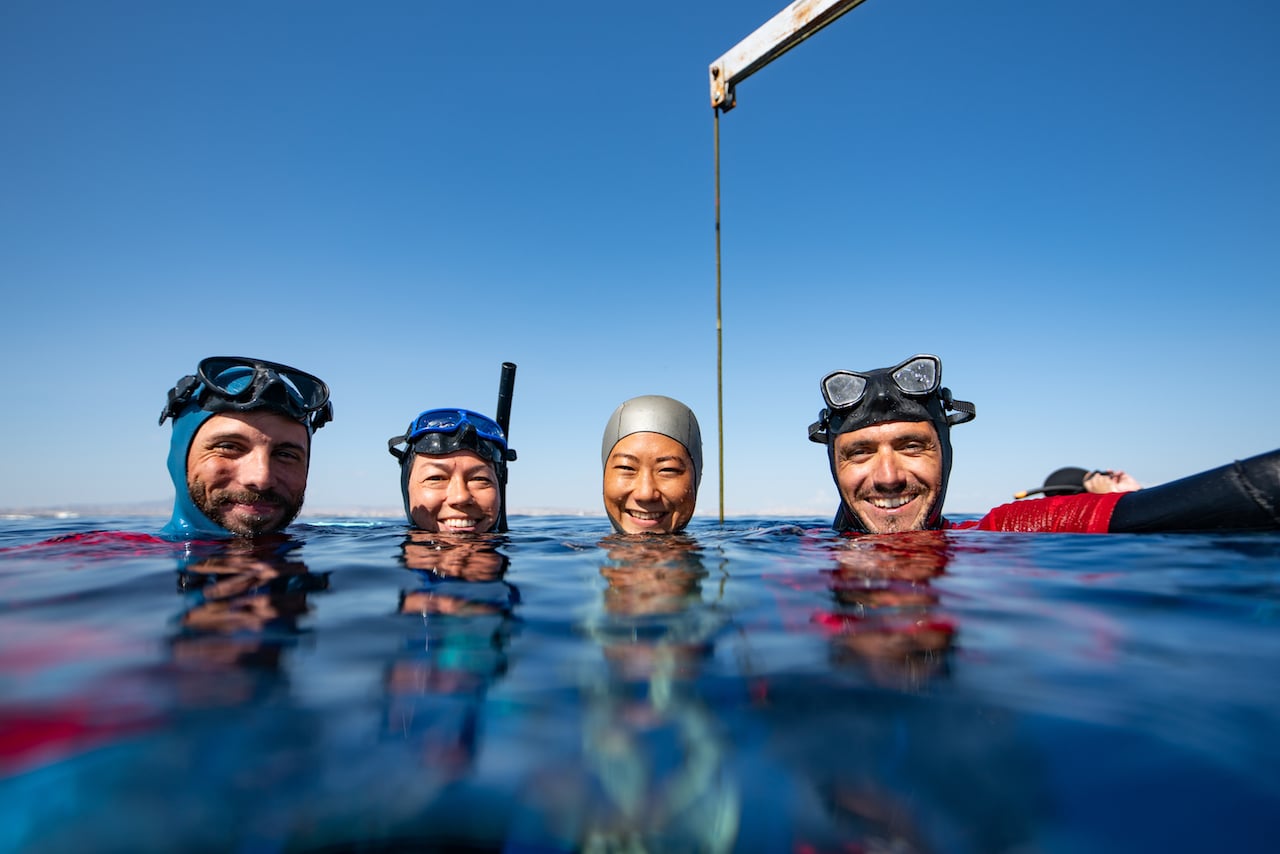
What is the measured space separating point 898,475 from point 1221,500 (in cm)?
185

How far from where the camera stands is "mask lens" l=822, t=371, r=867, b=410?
16.1 feet

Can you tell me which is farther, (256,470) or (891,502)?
(891,502)

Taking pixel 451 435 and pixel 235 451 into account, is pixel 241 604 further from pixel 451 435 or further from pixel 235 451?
pixel 451 435

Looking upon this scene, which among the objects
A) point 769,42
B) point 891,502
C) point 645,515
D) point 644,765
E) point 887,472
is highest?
point 769,42

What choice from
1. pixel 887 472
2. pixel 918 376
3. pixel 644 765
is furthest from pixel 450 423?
pixel 644 765

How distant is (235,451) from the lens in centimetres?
431

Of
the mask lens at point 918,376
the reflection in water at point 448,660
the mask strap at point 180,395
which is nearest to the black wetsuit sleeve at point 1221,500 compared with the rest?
the mask lens at point 918,376

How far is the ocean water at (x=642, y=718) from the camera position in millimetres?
1085

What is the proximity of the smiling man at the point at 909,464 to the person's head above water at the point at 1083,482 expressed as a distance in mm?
674

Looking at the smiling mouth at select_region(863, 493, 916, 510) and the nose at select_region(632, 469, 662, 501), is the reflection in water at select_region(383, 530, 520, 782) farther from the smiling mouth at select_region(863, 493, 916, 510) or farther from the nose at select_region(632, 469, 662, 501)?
the smiling mouth at select_region(863, 493, 916, 510)

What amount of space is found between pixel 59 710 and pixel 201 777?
580mm

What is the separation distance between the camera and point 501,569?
3449mm

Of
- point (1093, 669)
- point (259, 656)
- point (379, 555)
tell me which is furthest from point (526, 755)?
point (379, 555)

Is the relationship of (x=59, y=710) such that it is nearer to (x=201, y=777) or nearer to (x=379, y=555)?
(x=201, y=777)
